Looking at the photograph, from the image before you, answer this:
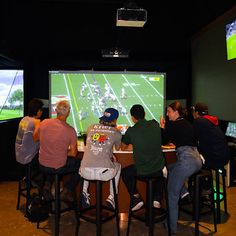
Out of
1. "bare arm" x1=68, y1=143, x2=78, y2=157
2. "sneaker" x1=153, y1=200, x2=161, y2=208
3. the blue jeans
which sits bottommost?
"sneaker" x1=153, y1=200, x2=161, y2=208

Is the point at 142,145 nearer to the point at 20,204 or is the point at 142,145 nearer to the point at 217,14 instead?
the point at 20,204

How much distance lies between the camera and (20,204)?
14.1ft

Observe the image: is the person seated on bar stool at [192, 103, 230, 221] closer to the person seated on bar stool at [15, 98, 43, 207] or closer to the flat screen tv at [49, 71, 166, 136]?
the person seated on bar stool at [15, 98, 43, 207]

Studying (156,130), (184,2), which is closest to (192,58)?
(184,2)

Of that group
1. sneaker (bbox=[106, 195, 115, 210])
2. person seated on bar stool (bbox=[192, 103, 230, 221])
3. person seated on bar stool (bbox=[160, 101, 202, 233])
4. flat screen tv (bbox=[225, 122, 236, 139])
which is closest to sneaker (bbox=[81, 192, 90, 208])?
sneaker (bbox=[106, 195, 115, 210])

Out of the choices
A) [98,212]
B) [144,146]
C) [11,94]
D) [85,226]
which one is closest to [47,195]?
[85,226]

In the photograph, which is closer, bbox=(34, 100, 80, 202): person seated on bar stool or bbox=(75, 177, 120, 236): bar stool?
bbox=(75, 177, 120, 236): bar stool

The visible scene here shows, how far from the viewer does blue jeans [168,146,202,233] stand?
128 inches

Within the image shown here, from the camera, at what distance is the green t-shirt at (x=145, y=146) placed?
3.12 meters

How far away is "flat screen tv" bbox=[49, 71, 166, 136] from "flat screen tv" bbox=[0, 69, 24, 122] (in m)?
0.81

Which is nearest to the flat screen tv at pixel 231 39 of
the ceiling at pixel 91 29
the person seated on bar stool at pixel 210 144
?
the ceiling at pixel 91 29

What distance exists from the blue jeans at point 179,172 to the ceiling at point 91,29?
281cm

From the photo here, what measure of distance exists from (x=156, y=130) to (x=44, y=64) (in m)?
5.28

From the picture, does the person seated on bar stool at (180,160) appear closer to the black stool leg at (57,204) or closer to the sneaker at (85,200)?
the sneaker at (85,200)
